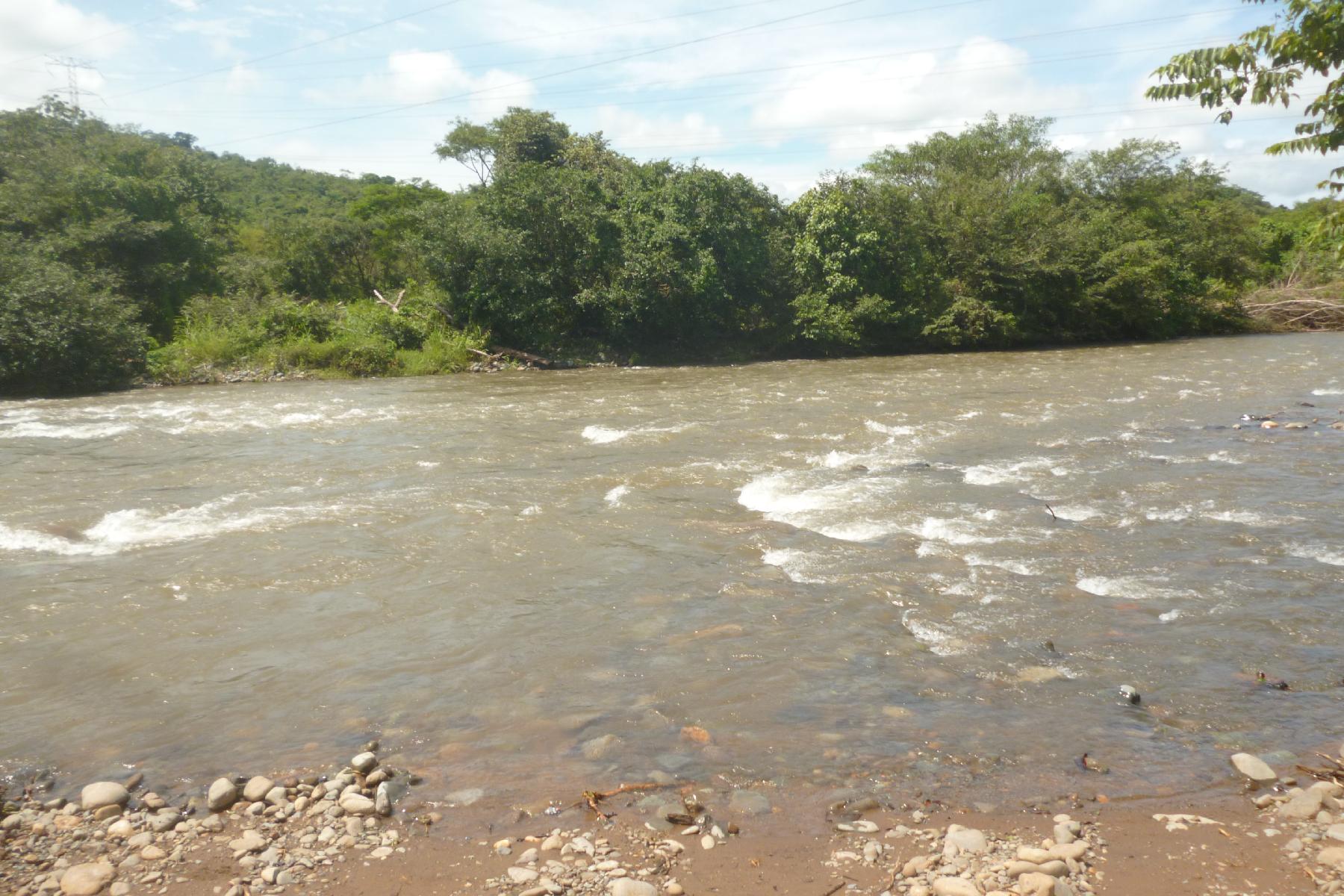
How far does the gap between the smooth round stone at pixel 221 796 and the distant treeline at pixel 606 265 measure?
24.9m

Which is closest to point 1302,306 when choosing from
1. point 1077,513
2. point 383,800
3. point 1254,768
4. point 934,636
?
point 1077,513

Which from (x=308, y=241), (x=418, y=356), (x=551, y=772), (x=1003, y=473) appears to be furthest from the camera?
(x=308, y=241)

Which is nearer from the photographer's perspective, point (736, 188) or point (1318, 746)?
point (1318, 746)

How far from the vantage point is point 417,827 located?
432cm

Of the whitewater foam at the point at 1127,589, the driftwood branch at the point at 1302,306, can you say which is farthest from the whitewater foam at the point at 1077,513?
the driftwood branch at the point at 1302,306

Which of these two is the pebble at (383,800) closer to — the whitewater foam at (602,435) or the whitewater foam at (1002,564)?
the whitewater foam at (1002,564)

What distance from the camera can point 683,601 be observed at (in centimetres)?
739

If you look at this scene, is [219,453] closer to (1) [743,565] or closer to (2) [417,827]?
(1) [743,565]

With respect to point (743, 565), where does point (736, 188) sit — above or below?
above

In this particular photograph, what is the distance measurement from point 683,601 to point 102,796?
4154 mm

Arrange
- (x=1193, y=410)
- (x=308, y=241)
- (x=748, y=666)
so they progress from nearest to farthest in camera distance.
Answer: (x=748, y=666) → (x=1193, y=410) → (x=308, y=241)

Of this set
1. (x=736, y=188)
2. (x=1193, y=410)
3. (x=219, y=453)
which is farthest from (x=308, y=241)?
(x=1193, y=410)

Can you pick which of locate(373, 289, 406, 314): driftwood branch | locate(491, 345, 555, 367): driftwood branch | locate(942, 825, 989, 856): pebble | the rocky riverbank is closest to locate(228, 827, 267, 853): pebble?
the rocky riverbank

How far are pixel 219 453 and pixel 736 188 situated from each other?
21.9m
